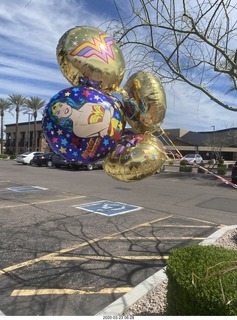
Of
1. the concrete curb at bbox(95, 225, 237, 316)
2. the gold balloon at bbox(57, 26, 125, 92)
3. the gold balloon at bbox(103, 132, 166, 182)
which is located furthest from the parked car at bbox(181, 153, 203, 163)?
the concrete curb at bbox(95, 225, 237, 316)

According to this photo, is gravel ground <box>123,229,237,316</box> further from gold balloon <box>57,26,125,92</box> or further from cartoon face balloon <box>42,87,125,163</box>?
gold balloon <box>57,26,125,92</box>

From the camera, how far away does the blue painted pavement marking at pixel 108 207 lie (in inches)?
310

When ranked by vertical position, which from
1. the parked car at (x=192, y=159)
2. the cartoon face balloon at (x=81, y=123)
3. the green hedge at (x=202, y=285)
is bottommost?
the green hedge at (x=202, y=285)

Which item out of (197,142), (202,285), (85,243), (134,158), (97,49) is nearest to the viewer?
(202,285)

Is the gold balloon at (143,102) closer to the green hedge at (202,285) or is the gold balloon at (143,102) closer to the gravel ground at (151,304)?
the green hedge at (202,285)

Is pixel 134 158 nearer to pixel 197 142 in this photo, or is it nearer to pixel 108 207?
pixel 108 207

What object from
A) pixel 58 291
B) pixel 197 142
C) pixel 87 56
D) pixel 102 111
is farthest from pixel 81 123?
pixel 197 142

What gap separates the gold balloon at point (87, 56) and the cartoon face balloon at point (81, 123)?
0.54ft

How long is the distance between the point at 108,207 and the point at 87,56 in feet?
20.9

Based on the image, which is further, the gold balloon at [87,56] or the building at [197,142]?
the building at [197,142]

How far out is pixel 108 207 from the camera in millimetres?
8516

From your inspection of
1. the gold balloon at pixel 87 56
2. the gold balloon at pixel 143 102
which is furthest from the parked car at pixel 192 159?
the gold balloon at pixel 87 56

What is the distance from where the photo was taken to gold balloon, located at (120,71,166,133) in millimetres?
2818

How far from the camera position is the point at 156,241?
5.40 meters
